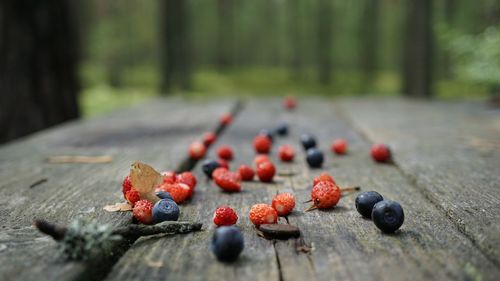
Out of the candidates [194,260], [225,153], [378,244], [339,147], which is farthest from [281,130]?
[194,260]

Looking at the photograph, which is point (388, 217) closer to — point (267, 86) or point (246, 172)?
point (246, 172)

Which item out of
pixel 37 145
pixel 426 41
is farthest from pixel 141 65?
pixel 37 145

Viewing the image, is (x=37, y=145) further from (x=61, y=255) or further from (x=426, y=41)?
(x=426, y=41)

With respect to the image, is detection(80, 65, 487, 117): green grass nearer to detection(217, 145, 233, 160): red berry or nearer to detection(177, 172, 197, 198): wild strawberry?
detection(217, 145, 233, 160): red berry

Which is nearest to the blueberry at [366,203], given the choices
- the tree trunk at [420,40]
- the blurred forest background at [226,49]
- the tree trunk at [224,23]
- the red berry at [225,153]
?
the red berry at [225,153]

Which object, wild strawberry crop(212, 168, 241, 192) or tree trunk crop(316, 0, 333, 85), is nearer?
wild strawberry crop(212, 168, 241, 192)

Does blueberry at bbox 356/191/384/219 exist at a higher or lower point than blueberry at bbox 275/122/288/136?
higher

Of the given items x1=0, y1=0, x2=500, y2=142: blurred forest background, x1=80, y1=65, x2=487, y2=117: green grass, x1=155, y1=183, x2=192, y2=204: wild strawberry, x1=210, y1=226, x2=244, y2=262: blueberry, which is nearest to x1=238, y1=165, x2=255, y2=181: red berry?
x1=155, y1=183, x2=192, y2=204: wild strawberry
